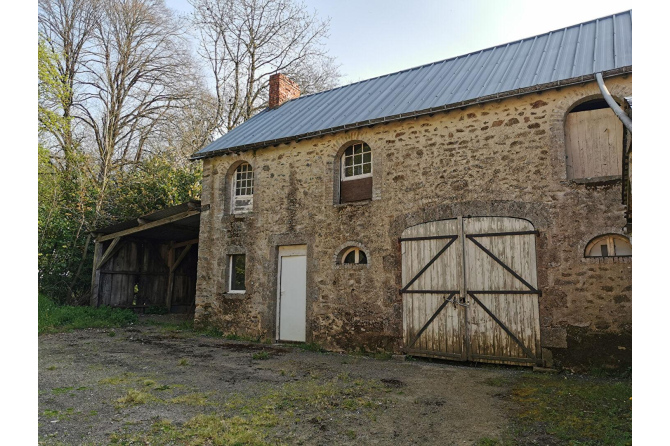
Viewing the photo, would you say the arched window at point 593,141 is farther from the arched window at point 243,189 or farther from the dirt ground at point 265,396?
the arched window at point 243,189

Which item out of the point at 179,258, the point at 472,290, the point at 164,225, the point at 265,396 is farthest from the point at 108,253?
the point at 472,290

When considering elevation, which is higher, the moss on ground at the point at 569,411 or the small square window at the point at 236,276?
the small square window at the point at 236,276

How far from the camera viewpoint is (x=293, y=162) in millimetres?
10164

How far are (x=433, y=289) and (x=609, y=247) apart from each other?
2849 millimetres

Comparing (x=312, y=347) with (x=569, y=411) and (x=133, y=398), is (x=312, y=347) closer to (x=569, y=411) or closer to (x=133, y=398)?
(x=133, y=398)

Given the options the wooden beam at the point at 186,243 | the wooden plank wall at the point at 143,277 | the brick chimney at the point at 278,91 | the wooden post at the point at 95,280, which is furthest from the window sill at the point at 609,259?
the wooden plank wall at the point at 143,277

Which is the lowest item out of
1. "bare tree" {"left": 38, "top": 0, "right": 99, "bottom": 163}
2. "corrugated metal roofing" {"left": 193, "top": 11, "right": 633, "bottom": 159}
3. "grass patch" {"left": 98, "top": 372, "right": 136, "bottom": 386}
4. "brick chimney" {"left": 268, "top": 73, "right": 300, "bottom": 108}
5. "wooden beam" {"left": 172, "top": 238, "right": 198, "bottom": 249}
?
"grass patch" {"left": 98, "top": 372, "right": 136, "bottom": 386}

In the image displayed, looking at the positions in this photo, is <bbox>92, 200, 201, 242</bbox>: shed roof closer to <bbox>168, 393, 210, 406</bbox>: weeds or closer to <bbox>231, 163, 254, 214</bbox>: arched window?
<bbox>231, 163, 254, 214</bbox>: arched window

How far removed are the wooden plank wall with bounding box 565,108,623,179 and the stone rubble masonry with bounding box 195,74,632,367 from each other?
0.27 meters

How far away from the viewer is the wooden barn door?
719cm

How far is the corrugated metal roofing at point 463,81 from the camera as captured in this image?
305 inches

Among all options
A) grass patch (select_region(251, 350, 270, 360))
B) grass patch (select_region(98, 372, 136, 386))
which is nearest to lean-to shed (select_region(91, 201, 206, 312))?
grass patch (select_region(251, 350, 270, 360))

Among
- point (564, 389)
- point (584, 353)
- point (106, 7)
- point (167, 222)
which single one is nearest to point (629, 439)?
point (564, 389)

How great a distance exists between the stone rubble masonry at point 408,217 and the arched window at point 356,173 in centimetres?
27
